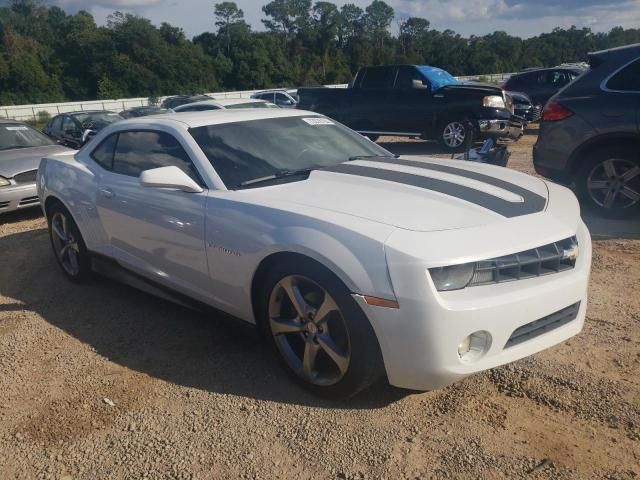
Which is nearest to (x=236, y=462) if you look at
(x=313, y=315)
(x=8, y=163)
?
(x=313, y=315)

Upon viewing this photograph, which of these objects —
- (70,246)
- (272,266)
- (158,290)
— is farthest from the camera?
(70,246)

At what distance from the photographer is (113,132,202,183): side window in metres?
3.65

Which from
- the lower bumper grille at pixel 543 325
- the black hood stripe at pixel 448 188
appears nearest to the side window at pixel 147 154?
the black hood stripe at pixel 448 188

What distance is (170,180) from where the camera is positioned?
331cm

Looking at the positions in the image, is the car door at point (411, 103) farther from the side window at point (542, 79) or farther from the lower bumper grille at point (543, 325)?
the lower bumper grille at point (543, 325)

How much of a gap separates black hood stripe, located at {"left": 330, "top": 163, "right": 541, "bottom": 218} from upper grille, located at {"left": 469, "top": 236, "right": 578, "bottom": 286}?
9.1 inches

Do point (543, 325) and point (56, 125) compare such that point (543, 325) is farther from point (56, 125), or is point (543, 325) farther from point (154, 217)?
point (56, 125)

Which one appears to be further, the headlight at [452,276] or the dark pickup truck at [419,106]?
the dark pickup truck at [419,106]

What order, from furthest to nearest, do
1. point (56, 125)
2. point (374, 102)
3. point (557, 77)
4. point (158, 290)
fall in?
point (557, 77), point (56, 125), point (374, 102), point (158, 290)

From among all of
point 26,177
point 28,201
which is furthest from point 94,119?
point 28,201

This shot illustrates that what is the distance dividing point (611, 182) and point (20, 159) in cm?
732

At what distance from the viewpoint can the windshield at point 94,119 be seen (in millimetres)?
13047

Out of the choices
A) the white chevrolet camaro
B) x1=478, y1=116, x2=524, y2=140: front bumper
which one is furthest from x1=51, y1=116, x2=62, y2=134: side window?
the white chevrolet camaro

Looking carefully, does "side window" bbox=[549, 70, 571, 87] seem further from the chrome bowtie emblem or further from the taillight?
the chrome bowtie emblem
